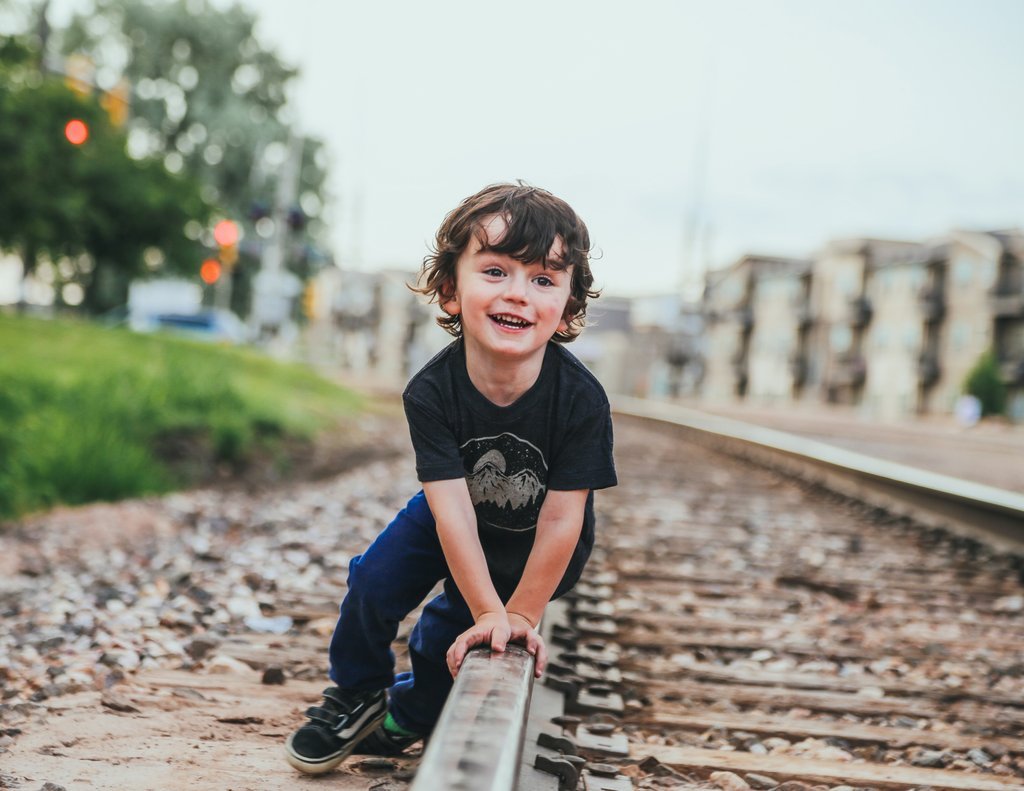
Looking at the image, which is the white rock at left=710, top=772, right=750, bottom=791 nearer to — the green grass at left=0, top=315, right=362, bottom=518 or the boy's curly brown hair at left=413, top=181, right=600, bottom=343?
the boy's curly brown hair at left=413, top=181, right=600, bottom=343

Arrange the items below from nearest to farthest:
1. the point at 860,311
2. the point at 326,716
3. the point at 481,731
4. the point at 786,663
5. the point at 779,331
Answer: the point at 481,731
the point at 326,716
the point at 786,663
the point at 860,311
the point at 779,331

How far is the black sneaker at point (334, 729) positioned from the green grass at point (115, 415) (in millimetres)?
5349

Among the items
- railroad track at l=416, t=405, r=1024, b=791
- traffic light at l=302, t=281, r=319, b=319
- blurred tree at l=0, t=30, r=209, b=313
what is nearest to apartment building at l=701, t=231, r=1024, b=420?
traffic light at l=302, t=281, r=319, b=319

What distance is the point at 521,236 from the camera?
2.15m

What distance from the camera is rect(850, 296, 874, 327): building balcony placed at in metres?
54.0

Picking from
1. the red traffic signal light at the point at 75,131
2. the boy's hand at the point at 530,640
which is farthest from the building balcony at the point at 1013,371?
the boy's hand at the point at 530,640

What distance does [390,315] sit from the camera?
254 ft

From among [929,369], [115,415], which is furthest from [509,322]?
[929,369]

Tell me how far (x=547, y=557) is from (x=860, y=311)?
5499 cm

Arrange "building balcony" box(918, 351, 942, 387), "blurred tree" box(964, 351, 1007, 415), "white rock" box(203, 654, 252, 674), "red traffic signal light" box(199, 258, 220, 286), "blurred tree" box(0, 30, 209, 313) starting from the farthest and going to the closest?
"building balcony" box(918, 351, 942, 387), "blurred tree" box(964, 351, 1007, 415), "red traffic signal light" box(199, 258, 220, 286), "blurred tree" box(0, 30, 209, 313), "white rock" box(203, 654, 252, 674)

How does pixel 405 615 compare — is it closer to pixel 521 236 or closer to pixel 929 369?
pixel 521 236

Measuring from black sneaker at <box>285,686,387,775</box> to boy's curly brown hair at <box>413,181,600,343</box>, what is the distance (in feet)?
2.90

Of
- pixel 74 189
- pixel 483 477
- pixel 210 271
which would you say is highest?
pixel 74 189

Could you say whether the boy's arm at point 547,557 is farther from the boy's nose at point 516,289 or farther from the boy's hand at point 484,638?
the boy's nose at point 516,289
